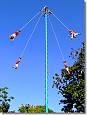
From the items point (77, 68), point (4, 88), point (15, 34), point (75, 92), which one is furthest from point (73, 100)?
point (15, 34)

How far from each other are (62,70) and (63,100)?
348 centimetres

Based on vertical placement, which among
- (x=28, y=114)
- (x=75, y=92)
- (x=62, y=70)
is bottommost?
(x=28, y=114)

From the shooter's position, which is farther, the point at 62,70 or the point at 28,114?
the point at 62,70

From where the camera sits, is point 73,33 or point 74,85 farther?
point 74,85

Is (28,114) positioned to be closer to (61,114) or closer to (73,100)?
(61,114)

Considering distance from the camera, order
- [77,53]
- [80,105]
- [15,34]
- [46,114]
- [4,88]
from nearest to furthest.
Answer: [46,114]
[15,34]
[80,105]
[77,53]
[4,88]

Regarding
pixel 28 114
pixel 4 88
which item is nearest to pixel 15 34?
pixel 28 114

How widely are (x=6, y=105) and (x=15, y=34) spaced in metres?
31.8

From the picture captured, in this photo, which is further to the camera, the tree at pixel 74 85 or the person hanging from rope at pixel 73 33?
the tree at pixel 74 85

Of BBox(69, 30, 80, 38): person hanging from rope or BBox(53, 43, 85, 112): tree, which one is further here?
BBox(53, 43, 85, 112): tree

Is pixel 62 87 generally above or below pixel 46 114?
above

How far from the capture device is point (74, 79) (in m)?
36.0

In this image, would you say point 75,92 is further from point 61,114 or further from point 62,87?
point 61,114

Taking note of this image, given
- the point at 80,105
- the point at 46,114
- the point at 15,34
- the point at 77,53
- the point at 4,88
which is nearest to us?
the point at 46,114
